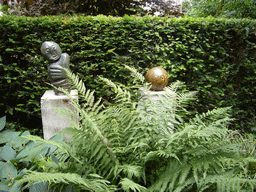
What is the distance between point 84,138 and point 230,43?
10.8 ft

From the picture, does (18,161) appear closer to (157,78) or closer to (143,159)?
(143,159)

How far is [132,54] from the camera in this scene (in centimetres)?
308

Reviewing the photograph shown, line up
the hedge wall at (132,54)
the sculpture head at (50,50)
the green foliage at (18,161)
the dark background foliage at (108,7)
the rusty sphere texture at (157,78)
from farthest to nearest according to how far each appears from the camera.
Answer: the dark background foliage at (108,7) < the hedge wall at (132,54) < the rusty sphere texture at (157,78) < the sculpture head at (50,50) < the green foliage at (18,161)

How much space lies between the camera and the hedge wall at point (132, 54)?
2.78 m

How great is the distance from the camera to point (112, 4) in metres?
4.32

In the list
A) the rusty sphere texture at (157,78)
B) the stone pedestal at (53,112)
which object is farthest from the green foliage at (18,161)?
the rusty sphere texture at (157,78)

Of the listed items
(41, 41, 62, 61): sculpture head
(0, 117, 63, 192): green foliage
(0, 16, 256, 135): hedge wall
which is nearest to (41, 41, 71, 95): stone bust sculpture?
(41, 41, 62, 61): sculpture head

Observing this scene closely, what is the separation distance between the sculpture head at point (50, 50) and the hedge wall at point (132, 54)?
0.63m

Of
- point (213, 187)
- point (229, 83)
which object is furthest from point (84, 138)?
point (229, 83)

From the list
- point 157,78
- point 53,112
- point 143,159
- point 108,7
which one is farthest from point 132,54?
point 143,159

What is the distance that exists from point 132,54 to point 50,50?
138 cm

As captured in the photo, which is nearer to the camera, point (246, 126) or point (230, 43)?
point (230, 43)

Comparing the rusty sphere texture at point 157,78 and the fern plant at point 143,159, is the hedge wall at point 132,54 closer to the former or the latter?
the rusty sphere texture at point 157,78

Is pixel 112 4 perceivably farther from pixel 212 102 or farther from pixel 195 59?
pixel 212 102
